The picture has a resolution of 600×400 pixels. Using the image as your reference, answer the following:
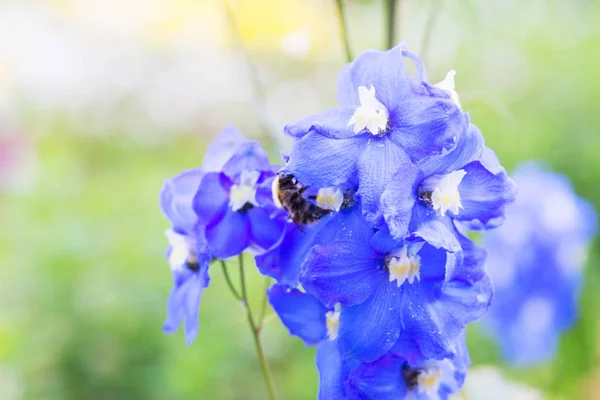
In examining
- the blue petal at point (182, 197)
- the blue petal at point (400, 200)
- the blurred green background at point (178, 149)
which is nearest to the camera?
the blue petal at point (400, 200)

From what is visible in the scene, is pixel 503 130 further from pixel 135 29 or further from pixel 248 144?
pixel 135 29

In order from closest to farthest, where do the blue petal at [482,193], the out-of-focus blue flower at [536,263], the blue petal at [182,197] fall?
the blue petal at [482,193] < the blue petal at [182,197] < the out-of-focus blue flower at [536,263]

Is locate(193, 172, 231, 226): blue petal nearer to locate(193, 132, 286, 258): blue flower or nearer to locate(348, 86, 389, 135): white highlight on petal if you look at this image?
locate(193, 132, 286, 258): blue flower

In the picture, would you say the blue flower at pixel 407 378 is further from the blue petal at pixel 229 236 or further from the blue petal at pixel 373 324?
the blue petal at pixel 229 236

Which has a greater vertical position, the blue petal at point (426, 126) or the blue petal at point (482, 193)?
the blue petal at point (426, 126)

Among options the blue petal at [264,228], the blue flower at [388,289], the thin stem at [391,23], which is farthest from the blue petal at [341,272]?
the thin stem at [391,23]

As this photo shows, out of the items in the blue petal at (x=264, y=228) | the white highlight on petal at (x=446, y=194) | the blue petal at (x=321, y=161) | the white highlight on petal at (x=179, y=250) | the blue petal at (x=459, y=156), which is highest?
the blue petal at (x=321, y=161)
